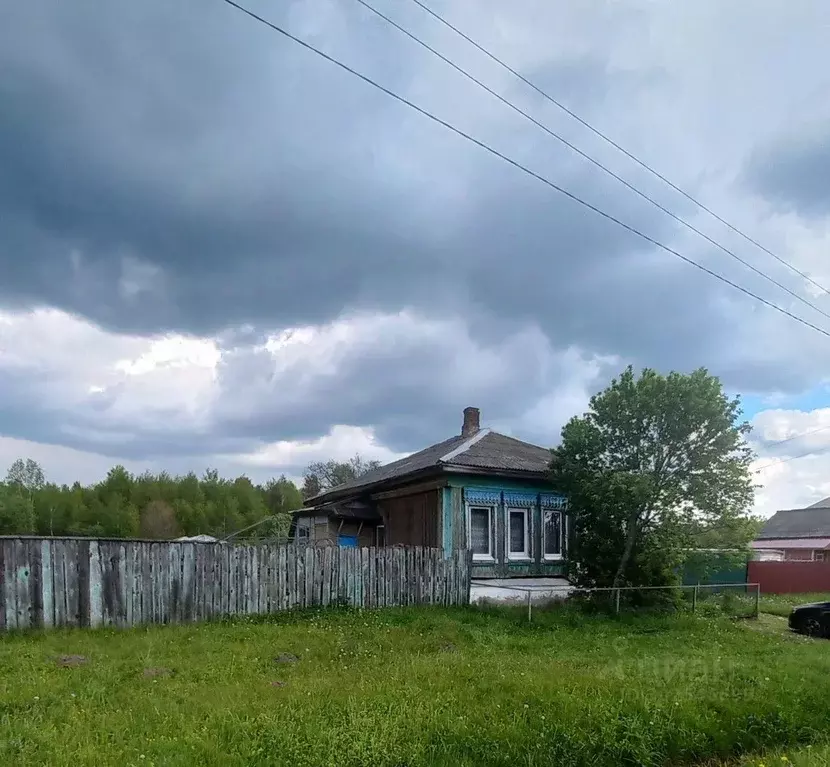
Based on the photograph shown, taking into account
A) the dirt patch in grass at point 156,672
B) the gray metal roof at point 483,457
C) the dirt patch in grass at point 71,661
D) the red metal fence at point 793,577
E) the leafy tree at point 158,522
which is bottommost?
the leafy tree at point 158,522

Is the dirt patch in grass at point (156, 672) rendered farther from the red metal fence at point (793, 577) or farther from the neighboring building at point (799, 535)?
the neighboring building at point (799, 535)

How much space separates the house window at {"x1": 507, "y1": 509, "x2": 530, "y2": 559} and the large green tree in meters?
3.33

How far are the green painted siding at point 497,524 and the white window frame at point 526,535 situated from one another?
0.07 meters

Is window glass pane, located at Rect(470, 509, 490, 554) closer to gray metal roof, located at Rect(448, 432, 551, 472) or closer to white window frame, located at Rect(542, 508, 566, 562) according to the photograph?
gray metal roof, located at Rect(448, 432, 551, 472)

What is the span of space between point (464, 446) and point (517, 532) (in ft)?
9.24

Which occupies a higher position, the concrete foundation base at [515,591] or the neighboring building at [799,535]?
the concrete foundation base at [515,591]

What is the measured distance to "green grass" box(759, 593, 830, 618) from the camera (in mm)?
18781

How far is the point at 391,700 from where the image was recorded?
7.13 m

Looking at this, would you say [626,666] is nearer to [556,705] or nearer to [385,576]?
[556,705]

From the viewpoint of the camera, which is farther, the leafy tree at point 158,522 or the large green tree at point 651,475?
the leafy tree at point 158,522

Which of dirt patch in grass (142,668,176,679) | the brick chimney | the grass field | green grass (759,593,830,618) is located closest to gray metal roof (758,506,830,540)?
green grass (759,593,830,618)

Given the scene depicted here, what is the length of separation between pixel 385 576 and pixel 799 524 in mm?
47404

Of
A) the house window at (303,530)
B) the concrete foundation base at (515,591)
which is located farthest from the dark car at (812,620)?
the house window at (303,530)

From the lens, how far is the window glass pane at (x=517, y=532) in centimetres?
1956
